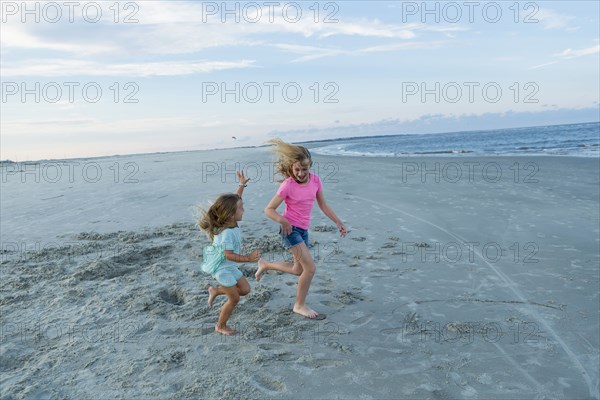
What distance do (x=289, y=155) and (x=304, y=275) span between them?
4.08 ft

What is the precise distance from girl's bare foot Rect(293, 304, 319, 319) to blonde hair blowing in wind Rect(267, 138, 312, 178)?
1.36 metres

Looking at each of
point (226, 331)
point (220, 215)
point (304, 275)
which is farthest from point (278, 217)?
point (226, 331)

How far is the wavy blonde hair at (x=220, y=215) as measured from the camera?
13.7 ft

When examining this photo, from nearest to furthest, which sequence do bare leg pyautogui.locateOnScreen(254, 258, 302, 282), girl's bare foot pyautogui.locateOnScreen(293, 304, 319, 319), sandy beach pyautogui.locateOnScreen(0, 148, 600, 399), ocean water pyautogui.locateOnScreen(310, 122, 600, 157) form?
sandy beach pyautogui.locateOnScreen(0, 148, 600, 399)
girl's bare foot pyautogui.locateOnScreen(293, 304, 319, 319)
bare leg pyautogui.locateOnScreen(254, 258, 302, 282)
ocean water pyautogui.locateOnScreen(310, 122, 600, 157)

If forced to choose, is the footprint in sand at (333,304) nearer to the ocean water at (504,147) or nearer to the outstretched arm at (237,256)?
the outstretched arm at (237,256)

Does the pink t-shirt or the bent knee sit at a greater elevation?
the pink t-shirt

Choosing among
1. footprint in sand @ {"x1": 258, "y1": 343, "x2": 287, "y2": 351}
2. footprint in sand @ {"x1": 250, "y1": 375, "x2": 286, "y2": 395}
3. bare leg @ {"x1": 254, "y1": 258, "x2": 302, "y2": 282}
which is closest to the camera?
footprint in sand @ {"x1": 250, "y1": 375, "x2": 286, "y2": 395}

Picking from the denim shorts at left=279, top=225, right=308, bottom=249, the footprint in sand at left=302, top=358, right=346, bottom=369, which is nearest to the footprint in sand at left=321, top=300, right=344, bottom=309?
the denim shorts at left=279, top=225, right=308, bottom=249

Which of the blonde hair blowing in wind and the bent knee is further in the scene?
the blonde hair blowing in wind

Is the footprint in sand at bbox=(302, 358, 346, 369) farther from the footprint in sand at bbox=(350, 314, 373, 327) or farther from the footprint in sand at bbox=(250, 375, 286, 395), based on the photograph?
the footprint in sand at bbox=(350, 314, 373, 327)

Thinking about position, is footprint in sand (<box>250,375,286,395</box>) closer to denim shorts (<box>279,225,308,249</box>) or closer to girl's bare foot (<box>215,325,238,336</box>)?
girl's bare foot (<box>215,325,238,336</box>)

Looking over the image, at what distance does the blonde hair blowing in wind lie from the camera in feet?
14.8

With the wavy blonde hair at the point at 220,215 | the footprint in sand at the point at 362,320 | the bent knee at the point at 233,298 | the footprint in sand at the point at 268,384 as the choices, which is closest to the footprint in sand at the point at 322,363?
the footprint in sand at the point at 268,384

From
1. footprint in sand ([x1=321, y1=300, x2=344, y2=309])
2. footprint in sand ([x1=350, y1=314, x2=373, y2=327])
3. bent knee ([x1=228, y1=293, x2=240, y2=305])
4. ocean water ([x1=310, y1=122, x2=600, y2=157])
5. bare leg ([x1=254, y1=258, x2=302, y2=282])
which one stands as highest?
ocean water ([x1=310, y1=122, x2=600, y2=157])
